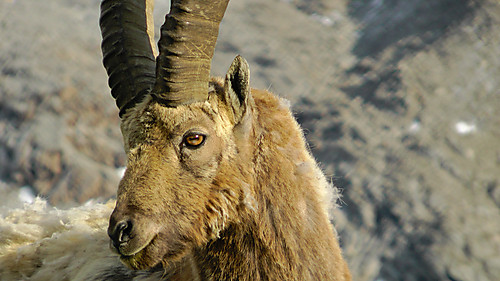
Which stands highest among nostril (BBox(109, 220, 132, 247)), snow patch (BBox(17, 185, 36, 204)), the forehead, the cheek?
the forehead

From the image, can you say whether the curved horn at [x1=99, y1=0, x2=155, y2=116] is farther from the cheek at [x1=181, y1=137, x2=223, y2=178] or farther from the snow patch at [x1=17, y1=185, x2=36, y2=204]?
the snow patch at [x1=17, y1=185, x2=36, y2=204]

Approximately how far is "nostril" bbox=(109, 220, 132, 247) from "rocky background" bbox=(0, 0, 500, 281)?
3.75 m

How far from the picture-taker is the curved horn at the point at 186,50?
2.43m

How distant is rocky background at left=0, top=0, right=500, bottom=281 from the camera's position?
18.2 ft

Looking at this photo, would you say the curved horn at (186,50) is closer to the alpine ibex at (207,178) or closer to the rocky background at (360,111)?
the alpine ibex at (207,178)

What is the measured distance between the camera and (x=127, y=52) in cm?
291

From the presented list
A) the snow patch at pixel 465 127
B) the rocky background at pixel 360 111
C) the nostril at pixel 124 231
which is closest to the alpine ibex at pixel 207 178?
the nostril at pixel 124 231

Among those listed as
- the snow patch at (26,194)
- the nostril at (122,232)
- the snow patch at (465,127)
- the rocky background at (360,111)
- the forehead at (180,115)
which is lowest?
the snow patch at (26,194)

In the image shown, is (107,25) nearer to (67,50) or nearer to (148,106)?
(148,106)

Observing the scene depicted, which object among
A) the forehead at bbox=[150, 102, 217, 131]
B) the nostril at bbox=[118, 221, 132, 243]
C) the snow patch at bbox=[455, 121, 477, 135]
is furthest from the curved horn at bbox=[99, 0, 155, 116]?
the snow patch at bbox=[455, 121, 477, 135]

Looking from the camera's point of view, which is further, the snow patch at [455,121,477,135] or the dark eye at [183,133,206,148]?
the snow patch at [455,121,477,135]

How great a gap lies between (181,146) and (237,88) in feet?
1.48

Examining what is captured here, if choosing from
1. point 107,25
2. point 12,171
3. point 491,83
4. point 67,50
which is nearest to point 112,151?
point 12,171

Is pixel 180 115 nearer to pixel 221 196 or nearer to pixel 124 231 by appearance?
pixel 221 196
